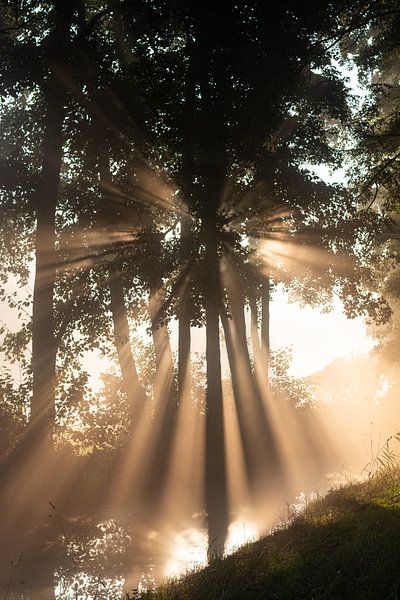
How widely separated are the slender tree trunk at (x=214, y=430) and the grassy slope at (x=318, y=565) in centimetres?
126

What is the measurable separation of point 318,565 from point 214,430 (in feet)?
41.1

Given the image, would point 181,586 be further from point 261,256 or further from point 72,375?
point 261,256

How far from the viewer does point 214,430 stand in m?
18.4

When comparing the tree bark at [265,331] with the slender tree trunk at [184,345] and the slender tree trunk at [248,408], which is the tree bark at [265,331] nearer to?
the slender tree trunk at [248,408]

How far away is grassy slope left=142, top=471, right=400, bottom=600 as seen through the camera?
17.7 ft

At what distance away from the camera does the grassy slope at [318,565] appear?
5.39 m

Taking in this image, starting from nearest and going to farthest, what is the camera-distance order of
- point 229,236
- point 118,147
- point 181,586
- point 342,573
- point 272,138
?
point 342,573, point 181,586, point 229,236, point 272,138, point 118,147

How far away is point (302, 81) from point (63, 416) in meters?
10.6

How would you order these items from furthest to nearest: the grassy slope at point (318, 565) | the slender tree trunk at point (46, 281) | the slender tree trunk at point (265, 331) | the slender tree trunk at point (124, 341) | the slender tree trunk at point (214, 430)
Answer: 1. the slender tree trunk at point (265, 331)
2. the slender tree trunk at point (124, 341)
3. the slender tree trunk at point (46, 281)
4. the slender tree trunk at point (214, 430)
5. the grassy slope at point (318, 565)

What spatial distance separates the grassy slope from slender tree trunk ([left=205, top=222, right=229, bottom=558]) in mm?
1255

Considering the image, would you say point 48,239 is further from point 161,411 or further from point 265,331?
point 265,331

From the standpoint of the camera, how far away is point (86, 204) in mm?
16438

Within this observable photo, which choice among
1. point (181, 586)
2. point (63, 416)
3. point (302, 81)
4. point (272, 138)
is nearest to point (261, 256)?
point (272, 138)

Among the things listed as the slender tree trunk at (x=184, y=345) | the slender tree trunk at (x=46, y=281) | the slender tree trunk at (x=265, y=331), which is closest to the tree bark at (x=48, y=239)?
the slender tree trunk at (x=46, y=281)
